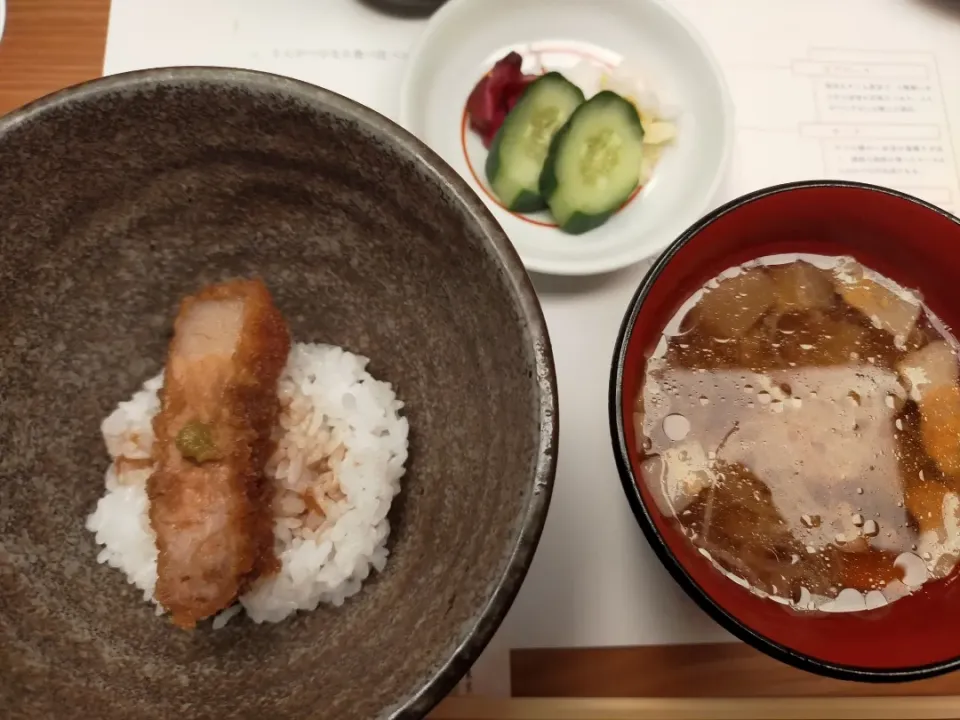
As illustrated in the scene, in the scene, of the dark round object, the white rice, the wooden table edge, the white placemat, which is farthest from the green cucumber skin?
the wooden table edge

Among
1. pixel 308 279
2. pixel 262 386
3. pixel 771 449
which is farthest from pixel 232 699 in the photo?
pixel 771 449

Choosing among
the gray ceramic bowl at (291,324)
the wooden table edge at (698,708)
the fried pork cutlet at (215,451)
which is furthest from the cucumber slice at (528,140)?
the wooden table edge at (698,708)

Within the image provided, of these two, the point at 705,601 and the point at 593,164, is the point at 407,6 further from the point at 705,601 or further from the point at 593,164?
the point at 705,601

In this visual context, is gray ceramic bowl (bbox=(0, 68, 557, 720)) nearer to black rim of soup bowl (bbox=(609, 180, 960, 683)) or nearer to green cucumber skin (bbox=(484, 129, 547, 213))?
black rim of soup bowl (bbox=(609, 180, 960, 683))

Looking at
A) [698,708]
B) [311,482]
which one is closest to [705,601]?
[698,708]

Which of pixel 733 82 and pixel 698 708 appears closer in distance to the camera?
pixel 698 708

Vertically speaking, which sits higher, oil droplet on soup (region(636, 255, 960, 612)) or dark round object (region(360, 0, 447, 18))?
dark round object (region(360, 0, 447, 18))
